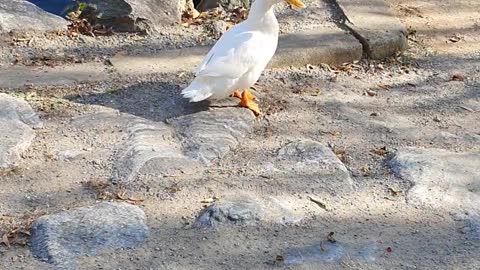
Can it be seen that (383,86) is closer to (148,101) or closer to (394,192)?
(394,192)

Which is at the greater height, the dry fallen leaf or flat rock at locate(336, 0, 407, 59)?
flat rock at locate(336, 0, 407, 59)

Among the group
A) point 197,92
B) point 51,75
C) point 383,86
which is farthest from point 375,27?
point 51,75

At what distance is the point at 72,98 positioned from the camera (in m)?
3.47

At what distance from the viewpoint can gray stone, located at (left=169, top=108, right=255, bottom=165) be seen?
3.06 metres

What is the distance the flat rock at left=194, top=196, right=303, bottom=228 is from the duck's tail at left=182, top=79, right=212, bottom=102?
597 mm

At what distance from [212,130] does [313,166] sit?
0.47 meters

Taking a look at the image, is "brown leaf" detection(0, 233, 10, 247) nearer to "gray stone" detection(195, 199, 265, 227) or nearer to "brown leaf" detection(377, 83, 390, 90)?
"gray stone" detection(195, 199, 265, 227)

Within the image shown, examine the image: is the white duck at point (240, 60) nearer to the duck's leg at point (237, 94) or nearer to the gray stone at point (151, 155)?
the duck's leg at point (237, 94)

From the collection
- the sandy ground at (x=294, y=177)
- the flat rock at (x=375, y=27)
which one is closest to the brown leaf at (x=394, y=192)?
the sandy ground at (x=294, y=177)

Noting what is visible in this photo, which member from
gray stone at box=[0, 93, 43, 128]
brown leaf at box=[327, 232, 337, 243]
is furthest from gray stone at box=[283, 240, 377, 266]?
gray stone at box=[0, 93, 43, 128]

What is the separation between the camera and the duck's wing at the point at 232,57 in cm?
320

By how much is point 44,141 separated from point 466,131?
5.80 feet

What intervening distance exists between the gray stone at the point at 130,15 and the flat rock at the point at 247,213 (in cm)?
169

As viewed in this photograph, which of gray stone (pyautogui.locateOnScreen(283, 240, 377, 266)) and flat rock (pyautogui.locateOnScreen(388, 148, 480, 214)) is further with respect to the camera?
flat rock (pyautogui.locateOnScreen(388, 148, 480, 214))
